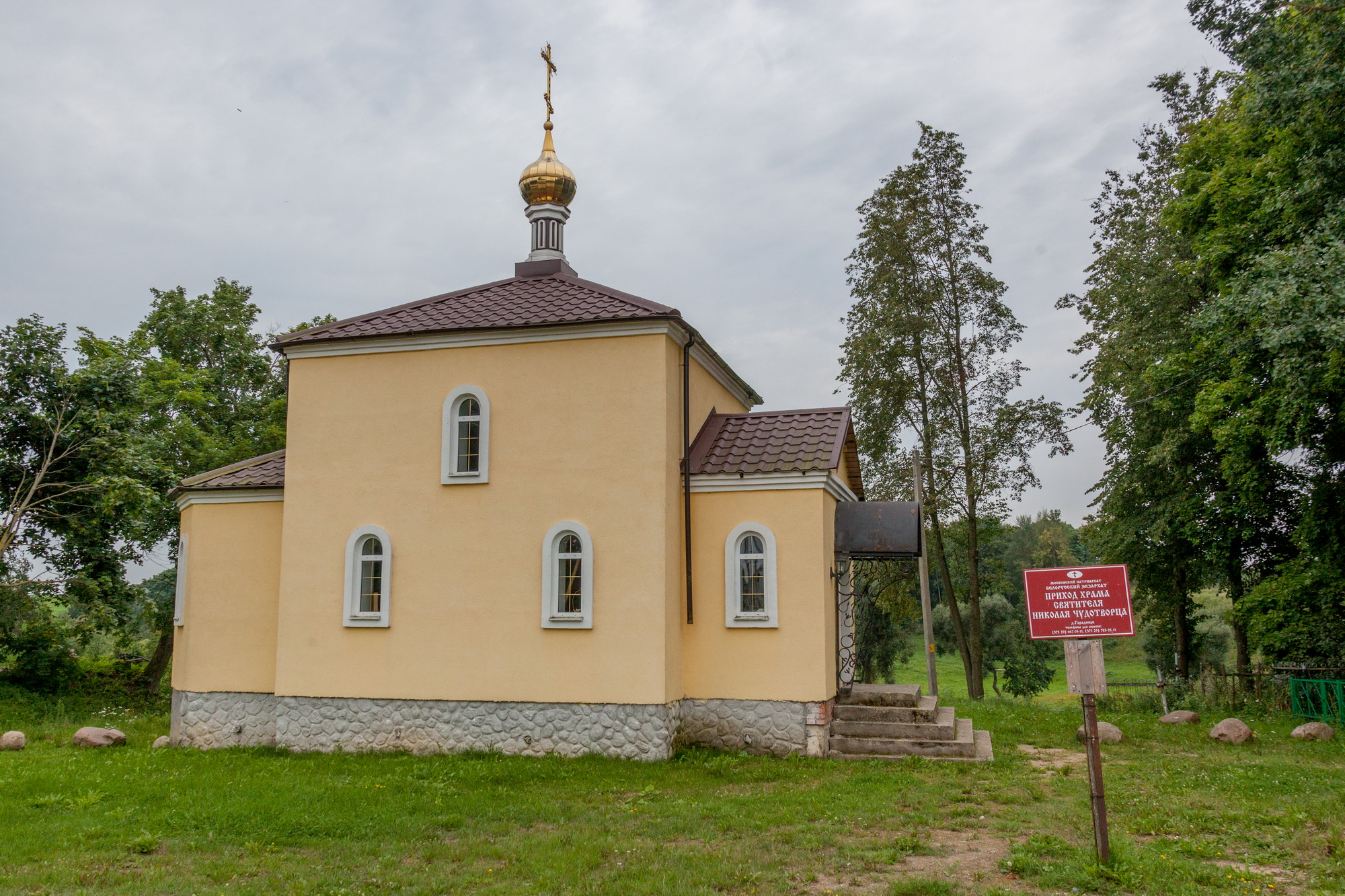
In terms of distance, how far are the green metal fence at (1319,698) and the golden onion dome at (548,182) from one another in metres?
15.8

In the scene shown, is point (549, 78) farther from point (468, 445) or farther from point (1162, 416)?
point (1162, 416)

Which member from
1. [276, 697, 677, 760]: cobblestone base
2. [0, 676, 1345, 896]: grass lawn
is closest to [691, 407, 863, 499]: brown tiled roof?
[276, 697, 677, 760]: cobblestone base

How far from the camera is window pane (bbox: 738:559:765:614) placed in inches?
494

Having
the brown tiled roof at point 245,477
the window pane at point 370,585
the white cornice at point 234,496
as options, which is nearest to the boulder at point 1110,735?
the window pane at point 370,585

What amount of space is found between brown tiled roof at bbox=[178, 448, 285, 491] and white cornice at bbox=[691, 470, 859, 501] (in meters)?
6.42

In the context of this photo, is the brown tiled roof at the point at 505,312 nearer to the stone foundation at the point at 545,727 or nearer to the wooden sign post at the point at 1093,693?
the stone foundation at the point at 545,727

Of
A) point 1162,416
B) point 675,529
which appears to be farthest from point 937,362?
point 675,529

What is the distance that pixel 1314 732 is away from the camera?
45.5 ft

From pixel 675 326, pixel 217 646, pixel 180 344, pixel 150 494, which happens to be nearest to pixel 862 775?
pixel 675 326

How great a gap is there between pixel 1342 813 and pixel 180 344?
96.6 feet

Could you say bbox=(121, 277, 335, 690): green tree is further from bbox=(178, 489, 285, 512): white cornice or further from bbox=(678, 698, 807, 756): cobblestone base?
bbox=(678, 698, 807, 756): cobblestone base

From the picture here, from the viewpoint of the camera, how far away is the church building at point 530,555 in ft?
39.8

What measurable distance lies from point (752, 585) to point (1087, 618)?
6.11m

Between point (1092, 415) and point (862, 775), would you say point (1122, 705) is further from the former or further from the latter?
point (862, 775)
